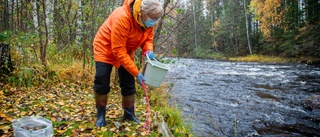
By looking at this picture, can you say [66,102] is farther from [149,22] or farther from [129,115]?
[149,22]

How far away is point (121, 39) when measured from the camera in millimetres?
2492

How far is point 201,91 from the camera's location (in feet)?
28.6

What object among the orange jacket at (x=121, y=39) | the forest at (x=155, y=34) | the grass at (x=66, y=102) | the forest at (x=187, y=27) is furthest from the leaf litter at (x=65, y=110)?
the forest at (x=187, y=27)

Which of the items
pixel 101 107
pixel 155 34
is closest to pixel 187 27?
pixel 155 34

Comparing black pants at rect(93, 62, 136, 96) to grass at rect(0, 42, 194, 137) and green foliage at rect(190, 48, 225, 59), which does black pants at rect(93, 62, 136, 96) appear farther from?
green foliage at rect(190, 48, 225, 59)

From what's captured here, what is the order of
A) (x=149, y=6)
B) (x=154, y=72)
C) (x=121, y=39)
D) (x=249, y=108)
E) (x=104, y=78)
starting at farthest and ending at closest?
(x=249, y=108) < (x=104, y=78) < (x=154, y=72) < (x=121, y=39) < (x=149, y=6)

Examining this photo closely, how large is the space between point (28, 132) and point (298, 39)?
22426 mm

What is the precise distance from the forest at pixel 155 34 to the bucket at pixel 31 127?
0.82 meters

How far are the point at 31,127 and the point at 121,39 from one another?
4.21ft

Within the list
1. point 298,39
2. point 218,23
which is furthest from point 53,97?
point 218,23

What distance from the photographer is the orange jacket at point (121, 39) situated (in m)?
2.47

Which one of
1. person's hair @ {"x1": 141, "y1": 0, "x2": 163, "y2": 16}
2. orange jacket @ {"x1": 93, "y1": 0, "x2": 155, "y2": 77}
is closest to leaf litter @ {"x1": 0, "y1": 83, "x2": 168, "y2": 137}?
orange jacket @ {"x1": 93, "y1": 0, "x2": 155, "y2": 77}

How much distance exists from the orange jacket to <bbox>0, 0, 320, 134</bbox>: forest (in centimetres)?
152

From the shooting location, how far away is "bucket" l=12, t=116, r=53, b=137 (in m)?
2.10
